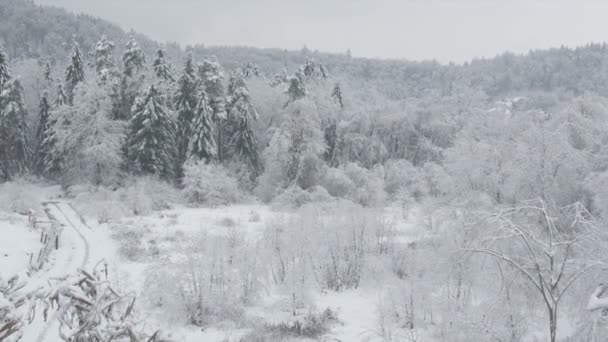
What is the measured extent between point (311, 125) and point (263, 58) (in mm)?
94716

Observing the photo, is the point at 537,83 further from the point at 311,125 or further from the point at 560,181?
the point at 560,181

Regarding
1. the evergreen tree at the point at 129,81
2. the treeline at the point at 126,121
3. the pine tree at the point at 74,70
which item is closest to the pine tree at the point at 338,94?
the treeline at the point at 126,121

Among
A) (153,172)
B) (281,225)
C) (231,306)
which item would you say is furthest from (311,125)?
(231,306)

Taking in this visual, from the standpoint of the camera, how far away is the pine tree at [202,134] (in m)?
38.8

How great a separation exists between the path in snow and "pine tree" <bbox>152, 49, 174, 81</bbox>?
1632 centimetres

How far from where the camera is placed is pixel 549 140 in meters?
22.5

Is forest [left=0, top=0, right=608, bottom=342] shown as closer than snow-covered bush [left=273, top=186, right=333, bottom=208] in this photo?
Yes

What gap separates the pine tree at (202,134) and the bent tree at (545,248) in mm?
27352

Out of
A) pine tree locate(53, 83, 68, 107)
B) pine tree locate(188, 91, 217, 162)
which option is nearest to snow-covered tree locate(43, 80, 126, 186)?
pine tree locate(53, 83, 68, 107)

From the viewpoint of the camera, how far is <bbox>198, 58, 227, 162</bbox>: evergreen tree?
42.6 meters

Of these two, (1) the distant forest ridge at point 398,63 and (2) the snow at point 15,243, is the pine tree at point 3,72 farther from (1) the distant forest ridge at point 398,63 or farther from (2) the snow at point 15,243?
(1) the distant forest ridge at point 398,63

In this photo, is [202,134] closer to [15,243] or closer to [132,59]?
[132,59]

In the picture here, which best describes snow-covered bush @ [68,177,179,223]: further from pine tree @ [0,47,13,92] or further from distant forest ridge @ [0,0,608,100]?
distant forest ridge @ [0,0,608,100]

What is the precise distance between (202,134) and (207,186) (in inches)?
225
